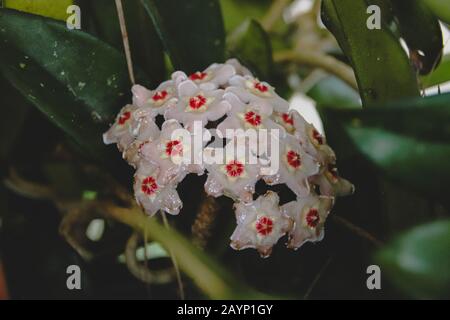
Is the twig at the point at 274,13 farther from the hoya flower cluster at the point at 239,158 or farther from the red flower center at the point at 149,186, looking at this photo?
the red flower center at the point at 149,186

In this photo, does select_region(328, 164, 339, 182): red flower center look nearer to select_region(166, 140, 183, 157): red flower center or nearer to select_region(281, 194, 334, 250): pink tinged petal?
select_region(281, 194, 334, 250): pink tinged petal

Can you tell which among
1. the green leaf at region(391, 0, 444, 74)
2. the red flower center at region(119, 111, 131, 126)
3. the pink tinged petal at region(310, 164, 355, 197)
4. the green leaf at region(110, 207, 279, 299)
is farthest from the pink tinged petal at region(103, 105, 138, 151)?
A: the green leaf at region(391, 0, 444, 74)

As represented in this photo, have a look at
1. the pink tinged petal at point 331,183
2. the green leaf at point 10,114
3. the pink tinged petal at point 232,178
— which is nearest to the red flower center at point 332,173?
the pink tinged petal at point 331,183

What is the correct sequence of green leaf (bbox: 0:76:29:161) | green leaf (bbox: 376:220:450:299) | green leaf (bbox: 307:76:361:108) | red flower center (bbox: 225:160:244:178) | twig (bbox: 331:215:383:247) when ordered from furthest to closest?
green leaf (bbox: 307:76:361:108)
green leaf (bbox: 0:76:29:161)
twig (bbox: 331:215:383:247)
red flower center (bbox: 225:160:244:178)
green leaf (bbox: 376:220:450:299)

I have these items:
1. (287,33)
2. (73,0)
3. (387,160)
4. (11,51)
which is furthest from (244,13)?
(387,160)

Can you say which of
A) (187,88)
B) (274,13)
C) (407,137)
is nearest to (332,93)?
(274,13)

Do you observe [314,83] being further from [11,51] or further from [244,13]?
[11,51]

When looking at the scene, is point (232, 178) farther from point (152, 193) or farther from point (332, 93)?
point (332, 93)
